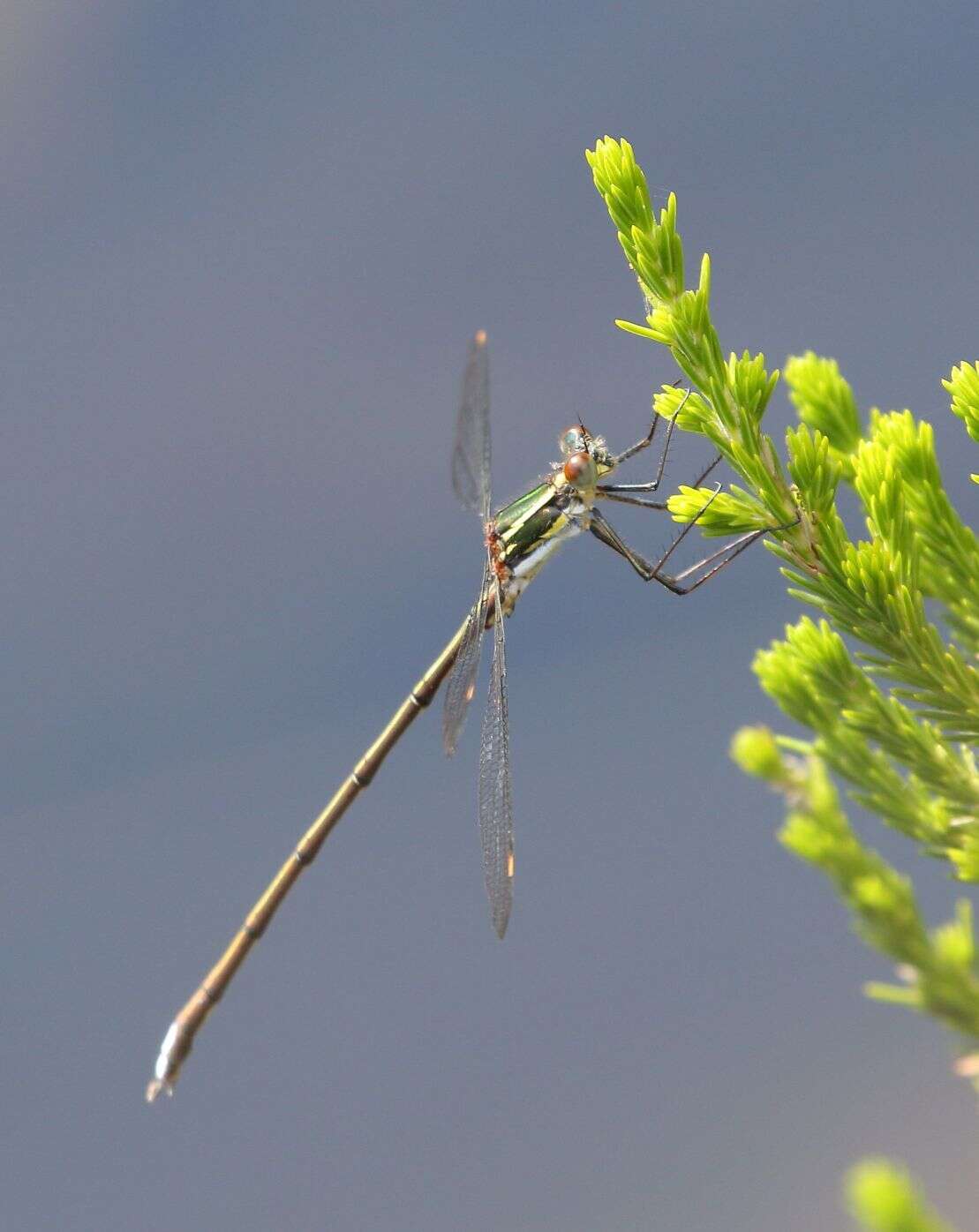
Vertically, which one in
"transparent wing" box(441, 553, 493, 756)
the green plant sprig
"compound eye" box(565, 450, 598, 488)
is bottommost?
the green plant sprig

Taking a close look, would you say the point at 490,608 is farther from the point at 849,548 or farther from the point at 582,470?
the point at 849,548

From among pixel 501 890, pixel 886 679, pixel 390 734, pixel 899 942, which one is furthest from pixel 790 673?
pixel 390 734

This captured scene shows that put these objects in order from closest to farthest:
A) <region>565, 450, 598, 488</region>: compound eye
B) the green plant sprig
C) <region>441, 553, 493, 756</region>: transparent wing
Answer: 1. the green plant sprig
2. <region>565, 450, 598, 488</region>: compound eye
3. <region>441, 553, 493, 756</region>: transparent wing

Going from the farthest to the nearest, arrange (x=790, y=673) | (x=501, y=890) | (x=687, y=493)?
(x=501, y=890) → (x=687, y=493) → (x=790, y=673)

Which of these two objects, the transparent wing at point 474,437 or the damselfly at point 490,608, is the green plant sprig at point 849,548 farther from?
the transparent wing at point 474,437

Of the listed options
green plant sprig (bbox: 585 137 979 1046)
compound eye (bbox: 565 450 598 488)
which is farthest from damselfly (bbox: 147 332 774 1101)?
green plant sprig (bbox: 585 137 979 1046)

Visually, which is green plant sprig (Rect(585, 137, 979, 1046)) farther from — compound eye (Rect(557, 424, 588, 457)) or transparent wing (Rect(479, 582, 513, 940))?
transparent wing (Rect(479, 582, 513, 940))

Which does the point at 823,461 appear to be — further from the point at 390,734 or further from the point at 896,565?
the point at 390,734
